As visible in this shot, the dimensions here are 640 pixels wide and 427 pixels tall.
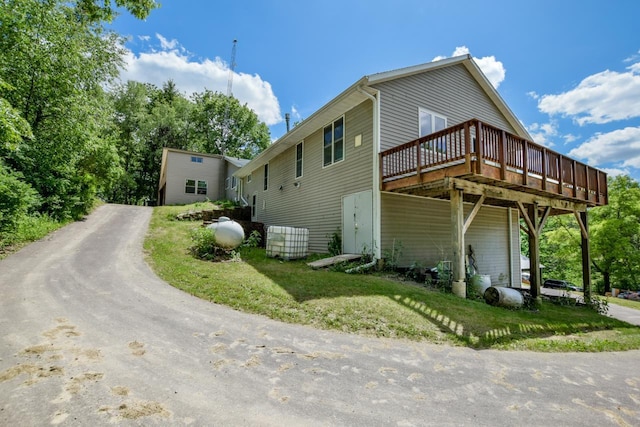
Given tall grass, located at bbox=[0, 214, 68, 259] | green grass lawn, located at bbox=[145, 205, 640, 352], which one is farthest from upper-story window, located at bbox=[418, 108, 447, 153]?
tall grass, located at bbox=[0, 214, 68, 259]

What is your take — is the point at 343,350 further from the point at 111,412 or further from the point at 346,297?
the point at 111,412

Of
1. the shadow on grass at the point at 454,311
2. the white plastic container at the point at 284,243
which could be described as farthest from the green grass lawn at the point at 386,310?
the white plastic container at the point at 284,243

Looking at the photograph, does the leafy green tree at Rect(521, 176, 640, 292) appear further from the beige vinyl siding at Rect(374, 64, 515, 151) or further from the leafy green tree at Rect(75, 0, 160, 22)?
the leafy green tree at Rect(75, 0, 160, 22)

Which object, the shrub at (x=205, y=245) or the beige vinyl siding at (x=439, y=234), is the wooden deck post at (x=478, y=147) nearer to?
the beige vinyl siding at (x=439, y=234)

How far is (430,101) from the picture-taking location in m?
10.2

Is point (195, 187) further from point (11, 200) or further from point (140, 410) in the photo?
point (140, 410)

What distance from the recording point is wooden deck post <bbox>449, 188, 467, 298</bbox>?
6.86 metres

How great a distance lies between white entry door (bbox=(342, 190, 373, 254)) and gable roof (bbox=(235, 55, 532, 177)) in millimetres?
2956

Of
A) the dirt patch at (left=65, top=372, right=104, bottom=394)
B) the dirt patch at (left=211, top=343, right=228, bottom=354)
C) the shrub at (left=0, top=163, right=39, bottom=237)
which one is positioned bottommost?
the dirt patch at (left=211, top=343, right=228, bottom=354)

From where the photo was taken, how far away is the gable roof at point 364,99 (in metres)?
8.71

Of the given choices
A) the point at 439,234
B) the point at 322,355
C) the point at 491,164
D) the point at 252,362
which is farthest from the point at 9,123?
the point at 439,234

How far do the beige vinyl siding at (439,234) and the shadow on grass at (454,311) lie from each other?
1903 mm

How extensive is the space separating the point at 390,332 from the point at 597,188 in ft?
33.5

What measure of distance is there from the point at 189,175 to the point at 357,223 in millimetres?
19010
